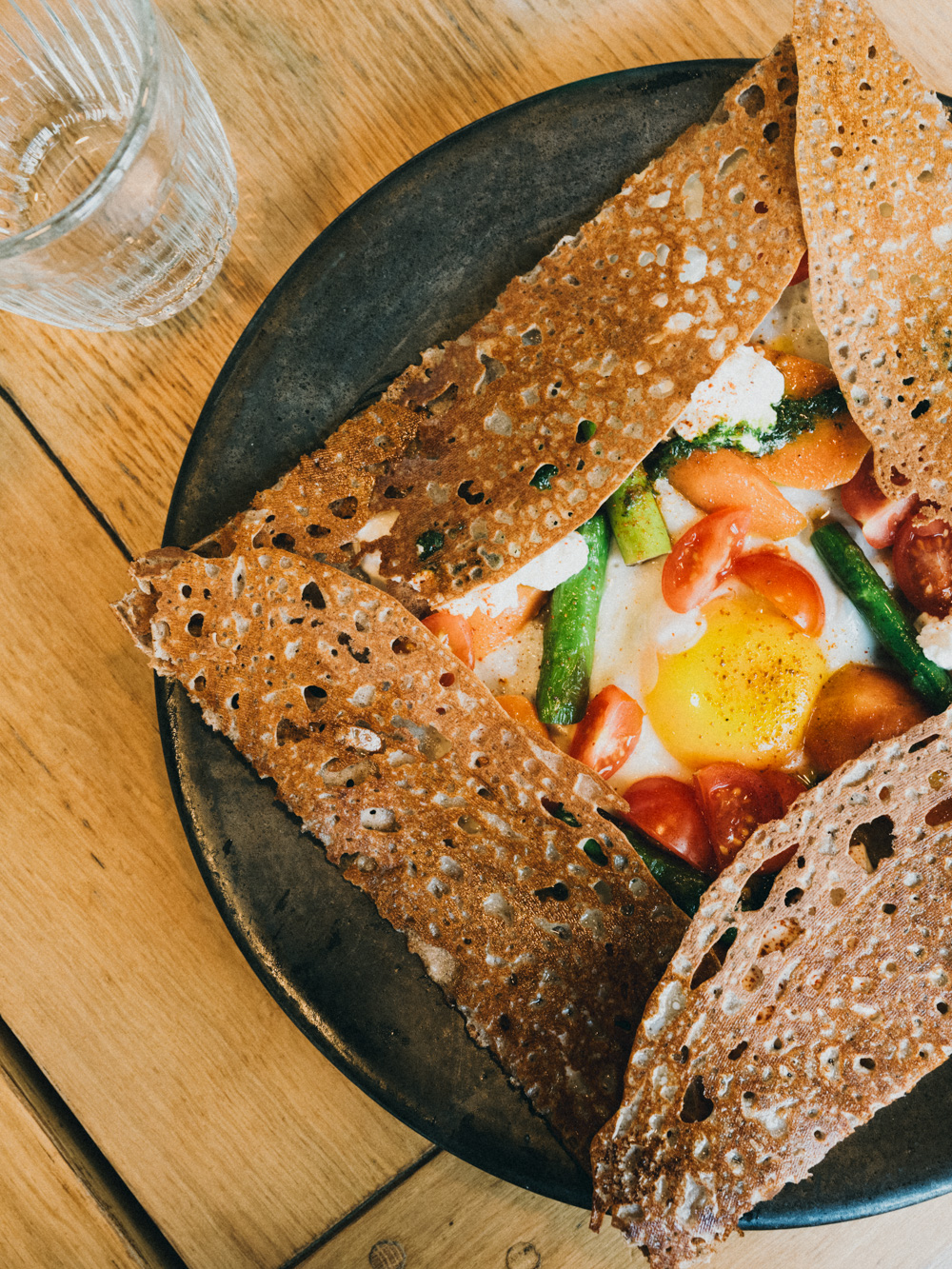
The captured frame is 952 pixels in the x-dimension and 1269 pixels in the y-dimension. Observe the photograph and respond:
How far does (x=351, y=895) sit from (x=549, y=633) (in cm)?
93

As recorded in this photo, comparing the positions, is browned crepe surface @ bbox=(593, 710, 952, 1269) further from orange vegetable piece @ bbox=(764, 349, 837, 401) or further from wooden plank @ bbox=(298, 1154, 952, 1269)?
orange vegetable piece @ bbox=(764, 349, 837, 401)

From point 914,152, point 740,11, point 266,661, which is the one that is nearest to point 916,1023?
point 266,661

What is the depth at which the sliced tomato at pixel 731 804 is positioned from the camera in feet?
7.09

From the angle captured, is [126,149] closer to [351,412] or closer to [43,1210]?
[351,412]

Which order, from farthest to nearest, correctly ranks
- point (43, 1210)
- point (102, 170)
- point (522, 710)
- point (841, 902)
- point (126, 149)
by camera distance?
point (522, 710), point (43, 1210), point (841, 902), point (102, 170), point (126, 149)

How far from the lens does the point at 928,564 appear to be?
2.24m

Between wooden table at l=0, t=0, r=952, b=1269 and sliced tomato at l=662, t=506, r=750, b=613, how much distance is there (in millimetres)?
1425

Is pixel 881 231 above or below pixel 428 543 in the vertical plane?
below

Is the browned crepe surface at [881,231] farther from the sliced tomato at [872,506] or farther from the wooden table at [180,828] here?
the wooden table at [180,828]

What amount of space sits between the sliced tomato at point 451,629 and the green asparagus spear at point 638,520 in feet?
1.82

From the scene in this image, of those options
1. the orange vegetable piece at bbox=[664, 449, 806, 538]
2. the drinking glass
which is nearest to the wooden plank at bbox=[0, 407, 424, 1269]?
the drinking glass

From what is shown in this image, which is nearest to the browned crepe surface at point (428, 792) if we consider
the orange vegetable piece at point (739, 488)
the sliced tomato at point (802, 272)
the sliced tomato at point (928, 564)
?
the orange vegetable piece at point (739, 488)

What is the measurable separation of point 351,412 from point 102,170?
32.4 inches

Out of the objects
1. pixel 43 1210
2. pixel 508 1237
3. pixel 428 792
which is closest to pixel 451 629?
pixel 428 792
